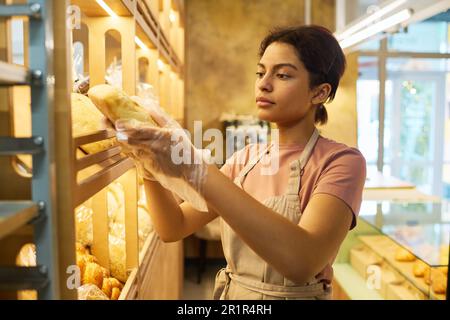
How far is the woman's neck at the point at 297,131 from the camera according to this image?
0.85 m

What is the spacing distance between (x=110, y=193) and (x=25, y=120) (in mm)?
677

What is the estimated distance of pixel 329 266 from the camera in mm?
886

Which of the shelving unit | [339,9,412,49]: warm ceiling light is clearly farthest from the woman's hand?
[339,9,412,49]: warm ceiling light

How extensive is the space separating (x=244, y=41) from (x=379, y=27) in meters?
0.57

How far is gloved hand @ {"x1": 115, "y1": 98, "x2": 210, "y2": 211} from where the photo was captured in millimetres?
653

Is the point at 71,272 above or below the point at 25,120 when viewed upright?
below

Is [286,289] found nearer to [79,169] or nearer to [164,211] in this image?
[164,211]

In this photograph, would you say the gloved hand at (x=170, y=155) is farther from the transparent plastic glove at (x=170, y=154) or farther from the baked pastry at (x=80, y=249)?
the baked pastry at (x=80, y=249)

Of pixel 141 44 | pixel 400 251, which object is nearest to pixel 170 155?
pixel 141 44

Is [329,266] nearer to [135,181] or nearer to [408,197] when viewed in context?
[135,181]

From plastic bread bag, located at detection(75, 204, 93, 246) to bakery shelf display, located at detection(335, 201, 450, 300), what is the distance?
120 cm

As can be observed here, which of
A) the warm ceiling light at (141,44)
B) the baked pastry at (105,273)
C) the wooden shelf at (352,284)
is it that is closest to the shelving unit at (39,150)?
the baked pastry at (105,273)

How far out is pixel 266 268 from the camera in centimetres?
85

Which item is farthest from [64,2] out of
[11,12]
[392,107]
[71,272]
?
[392,107]
